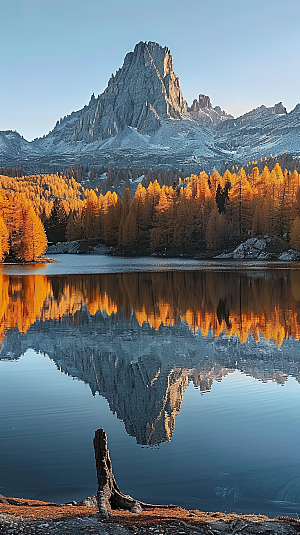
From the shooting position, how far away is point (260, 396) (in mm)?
16797

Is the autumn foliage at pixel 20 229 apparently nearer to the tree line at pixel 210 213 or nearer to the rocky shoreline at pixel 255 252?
the rocky shoreline at pixel 255 252

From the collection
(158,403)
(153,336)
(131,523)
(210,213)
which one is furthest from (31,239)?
(131,523)

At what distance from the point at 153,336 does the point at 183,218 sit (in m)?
93.3

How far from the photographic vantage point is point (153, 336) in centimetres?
2755

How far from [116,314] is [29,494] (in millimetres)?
25877

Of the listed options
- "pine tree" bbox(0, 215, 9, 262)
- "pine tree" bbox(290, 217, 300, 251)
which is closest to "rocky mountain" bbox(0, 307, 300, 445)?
"pine tree" bbox(0, 215, 9, 262)

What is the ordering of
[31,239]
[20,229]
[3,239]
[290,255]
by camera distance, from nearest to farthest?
[3,239] → [290,255] → [20,229] → [31,239]

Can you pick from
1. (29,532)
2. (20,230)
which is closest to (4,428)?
(29,532)

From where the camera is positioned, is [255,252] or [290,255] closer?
[290,255]

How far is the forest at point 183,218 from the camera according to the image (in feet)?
320

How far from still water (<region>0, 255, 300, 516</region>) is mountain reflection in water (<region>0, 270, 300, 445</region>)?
0.28ft

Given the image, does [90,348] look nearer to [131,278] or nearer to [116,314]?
[116,314]

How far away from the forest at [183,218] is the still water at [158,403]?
6433cm

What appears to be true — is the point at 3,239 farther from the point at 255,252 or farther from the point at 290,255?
the point at 290,255
